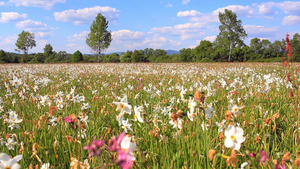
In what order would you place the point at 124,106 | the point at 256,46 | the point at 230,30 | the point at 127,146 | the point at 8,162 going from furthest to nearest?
1. the point at 256,46
2. the point at 230,30
3. the point at 124,106
4. the point at 8,162
5. the point at 127,146

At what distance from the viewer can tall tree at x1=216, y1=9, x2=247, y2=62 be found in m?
59.4

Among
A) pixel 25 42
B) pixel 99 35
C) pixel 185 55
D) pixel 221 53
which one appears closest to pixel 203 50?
pixel 185 55

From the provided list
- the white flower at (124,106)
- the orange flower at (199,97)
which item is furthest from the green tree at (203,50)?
the white flower at (124,106)

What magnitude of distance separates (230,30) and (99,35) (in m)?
37.4

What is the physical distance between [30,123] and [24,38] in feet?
330

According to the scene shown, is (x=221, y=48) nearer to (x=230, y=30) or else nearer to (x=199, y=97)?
(x=230, y=30)

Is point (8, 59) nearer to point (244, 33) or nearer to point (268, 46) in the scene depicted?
point (244, 33)

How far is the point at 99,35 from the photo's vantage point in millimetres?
69812

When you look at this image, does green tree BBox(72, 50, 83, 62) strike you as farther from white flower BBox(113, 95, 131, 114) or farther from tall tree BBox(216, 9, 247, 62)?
white flower BBox(113, 95, 131, 114)

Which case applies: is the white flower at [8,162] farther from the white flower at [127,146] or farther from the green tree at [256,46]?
the green tree at [256,46]

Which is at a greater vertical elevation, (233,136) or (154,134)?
(233,136)

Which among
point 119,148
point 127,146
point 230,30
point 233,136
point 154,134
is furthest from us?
point 230,30

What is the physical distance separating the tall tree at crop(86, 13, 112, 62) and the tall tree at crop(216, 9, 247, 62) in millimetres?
33519

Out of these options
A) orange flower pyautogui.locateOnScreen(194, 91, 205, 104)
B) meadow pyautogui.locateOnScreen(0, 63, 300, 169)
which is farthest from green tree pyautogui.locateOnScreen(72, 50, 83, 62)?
orange flower pyautogui.locateOnScreen(194, 91, 205, 104)
